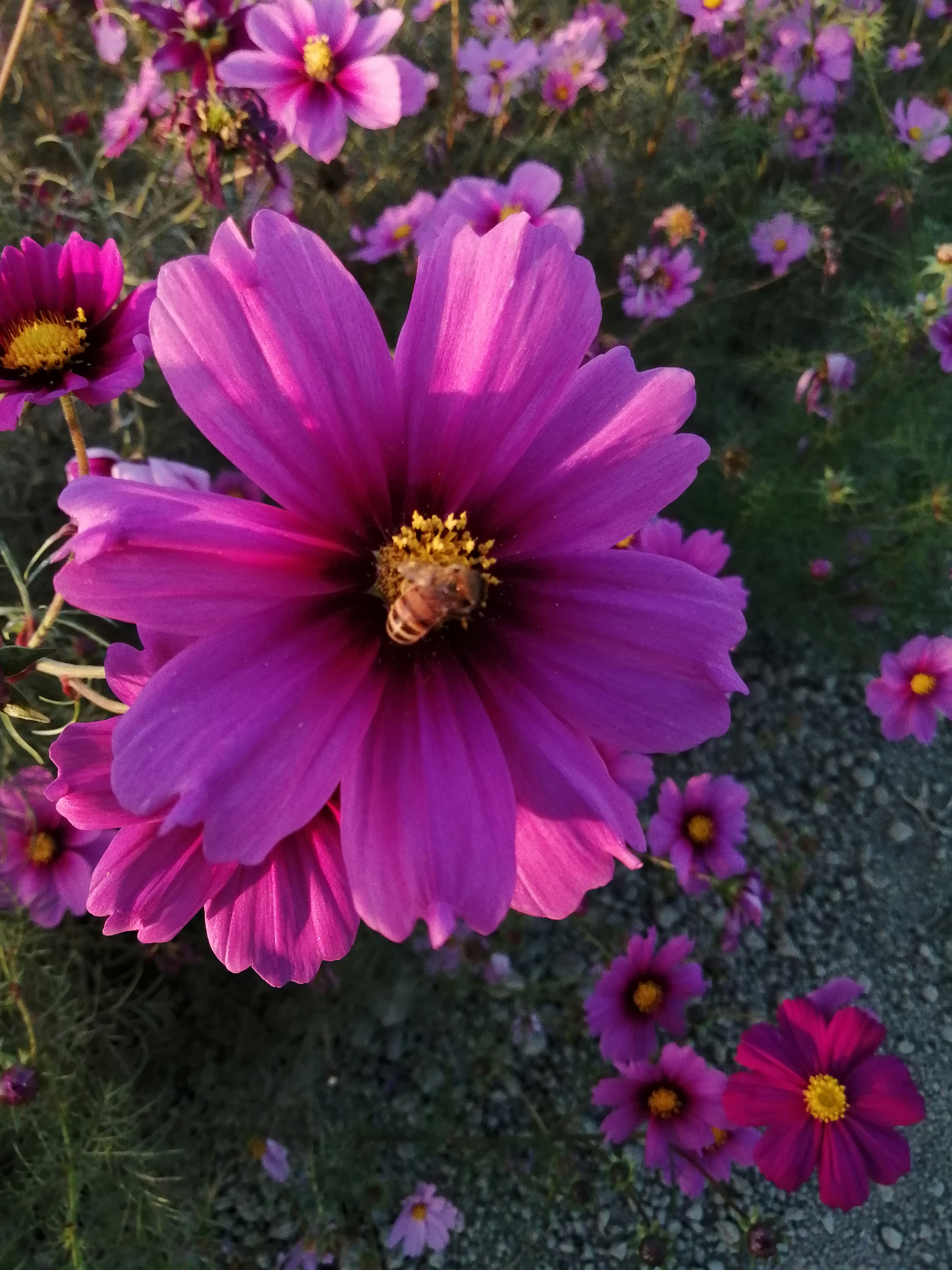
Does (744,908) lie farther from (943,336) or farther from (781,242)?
(781,242)

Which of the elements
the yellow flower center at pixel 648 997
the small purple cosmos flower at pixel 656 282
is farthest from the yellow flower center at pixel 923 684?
the small purple cosmos flower at pixel 656 282

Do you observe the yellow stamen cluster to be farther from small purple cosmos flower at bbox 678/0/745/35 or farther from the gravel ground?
small purple cosmos flower at bbox 678/0/745/35

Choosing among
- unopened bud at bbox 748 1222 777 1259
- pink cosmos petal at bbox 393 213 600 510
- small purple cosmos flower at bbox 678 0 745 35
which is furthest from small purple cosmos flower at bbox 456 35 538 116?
unopened bud at bbox 748 1222 777 1259

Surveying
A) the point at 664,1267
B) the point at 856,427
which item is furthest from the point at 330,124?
the point at 664,1267

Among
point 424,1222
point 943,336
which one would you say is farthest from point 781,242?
point 424,1222

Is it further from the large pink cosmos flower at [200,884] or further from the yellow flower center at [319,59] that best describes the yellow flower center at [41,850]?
the yellow flower center at [319,59]
